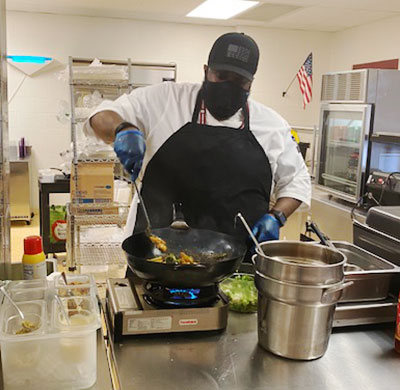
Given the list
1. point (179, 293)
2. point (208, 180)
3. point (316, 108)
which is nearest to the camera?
point (179, 293)

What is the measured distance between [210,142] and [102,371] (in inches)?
47.1

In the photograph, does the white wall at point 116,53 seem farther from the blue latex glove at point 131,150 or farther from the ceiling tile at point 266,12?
the blue latex glove at point 131,150

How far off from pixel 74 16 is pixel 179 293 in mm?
5408

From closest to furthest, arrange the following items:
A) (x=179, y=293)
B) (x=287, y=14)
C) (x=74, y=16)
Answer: (x=179, y=293)
(x=287, y=14)
(x=74, y=16)

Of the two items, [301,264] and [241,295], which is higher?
[301,264]

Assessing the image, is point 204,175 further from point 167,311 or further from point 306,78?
point 306,78

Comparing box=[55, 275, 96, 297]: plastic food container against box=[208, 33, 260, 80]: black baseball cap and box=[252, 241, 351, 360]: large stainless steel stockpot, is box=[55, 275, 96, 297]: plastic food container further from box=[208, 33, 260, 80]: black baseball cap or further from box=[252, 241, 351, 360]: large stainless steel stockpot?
box=[208, 33, 260, 80]: black baseball cap

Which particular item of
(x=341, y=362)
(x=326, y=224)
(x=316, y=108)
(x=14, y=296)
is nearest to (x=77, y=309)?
(x=14, y=296)

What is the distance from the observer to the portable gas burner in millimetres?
1192

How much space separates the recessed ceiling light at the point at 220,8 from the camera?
480 cm

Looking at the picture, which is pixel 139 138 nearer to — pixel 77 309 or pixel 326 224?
pixel 77 309

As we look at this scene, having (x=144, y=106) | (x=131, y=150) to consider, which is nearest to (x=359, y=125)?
(x=144, y=106)

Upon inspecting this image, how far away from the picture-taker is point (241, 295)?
1.39 m

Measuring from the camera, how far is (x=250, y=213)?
2156 mm
